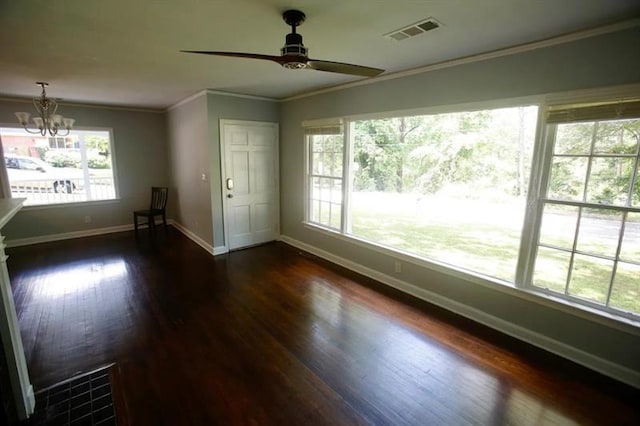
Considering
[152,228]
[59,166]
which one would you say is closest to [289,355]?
[152,228]

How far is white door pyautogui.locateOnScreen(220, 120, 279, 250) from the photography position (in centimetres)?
452

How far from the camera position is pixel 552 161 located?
7.60ft

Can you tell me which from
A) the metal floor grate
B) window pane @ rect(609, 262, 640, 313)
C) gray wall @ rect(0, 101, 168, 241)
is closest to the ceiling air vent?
window pane @ rect(609, 262, 640, 313)

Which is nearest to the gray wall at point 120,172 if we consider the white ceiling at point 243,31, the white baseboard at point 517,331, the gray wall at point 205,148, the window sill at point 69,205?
the window sill at point 69,205

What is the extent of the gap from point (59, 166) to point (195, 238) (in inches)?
113

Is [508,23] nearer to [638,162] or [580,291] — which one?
[638,162]

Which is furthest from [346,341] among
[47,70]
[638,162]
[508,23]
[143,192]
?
[143,192]

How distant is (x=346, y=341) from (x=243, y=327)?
3.16ft

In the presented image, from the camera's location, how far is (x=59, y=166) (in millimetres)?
5305

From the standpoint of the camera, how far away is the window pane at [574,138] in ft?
7.07

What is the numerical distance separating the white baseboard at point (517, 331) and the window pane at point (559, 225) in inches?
31.6

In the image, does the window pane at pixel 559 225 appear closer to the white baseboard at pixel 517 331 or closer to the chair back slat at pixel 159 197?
the white baseboard at pixel 517 331

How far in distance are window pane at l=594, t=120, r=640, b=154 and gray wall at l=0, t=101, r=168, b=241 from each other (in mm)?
6840

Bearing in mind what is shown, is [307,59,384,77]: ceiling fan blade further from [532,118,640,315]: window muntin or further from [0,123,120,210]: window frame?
[0,123,120,210]: window frame
